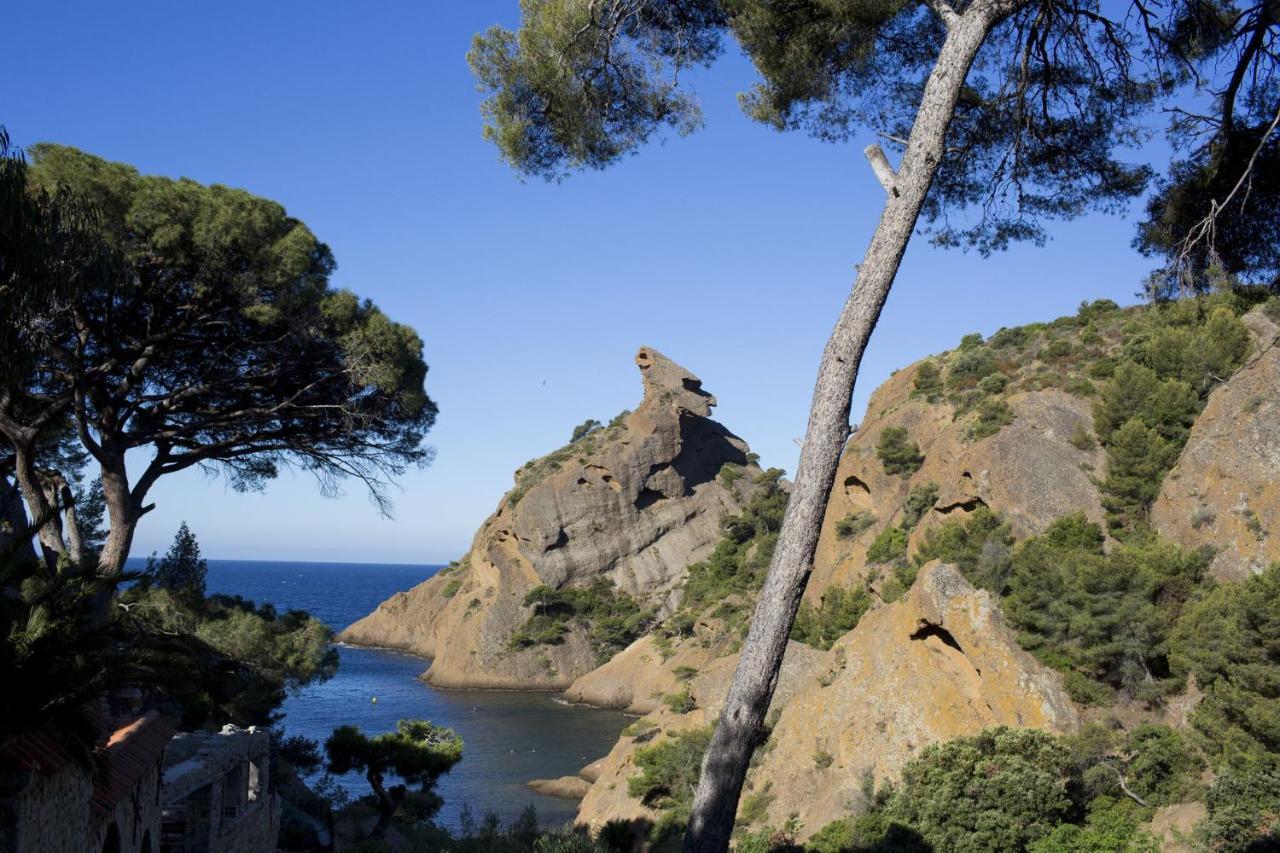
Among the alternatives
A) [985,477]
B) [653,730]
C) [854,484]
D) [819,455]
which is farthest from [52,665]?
[854,484]

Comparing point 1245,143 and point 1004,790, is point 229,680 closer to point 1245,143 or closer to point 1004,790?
point 1004,790

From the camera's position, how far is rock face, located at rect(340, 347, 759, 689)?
67.1m

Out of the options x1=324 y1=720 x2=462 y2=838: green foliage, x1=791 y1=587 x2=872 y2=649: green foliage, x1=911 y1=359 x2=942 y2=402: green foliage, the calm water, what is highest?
x1=911 y1=359 x2=942 y2=402: green foliage

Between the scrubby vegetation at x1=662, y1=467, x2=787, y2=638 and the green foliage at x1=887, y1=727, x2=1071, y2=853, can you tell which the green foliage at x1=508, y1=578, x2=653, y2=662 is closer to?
the scrubby vegetation at x1=662, y1=467, x2=787, y2=638

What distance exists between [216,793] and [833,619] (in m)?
19.4

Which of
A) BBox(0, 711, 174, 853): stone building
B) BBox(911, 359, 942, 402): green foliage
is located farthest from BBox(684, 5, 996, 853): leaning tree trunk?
BBox(911, 359, 942, 402): green foliage

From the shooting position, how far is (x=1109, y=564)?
19.6 metres

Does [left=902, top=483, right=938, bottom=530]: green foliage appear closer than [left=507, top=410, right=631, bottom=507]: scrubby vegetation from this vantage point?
Yes

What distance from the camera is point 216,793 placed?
14.9 meters

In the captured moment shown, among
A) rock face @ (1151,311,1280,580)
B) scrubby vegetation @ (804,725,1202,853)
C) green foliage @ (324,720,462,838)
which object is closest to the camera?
scrubby vegetation @ (804,725,1202,853)

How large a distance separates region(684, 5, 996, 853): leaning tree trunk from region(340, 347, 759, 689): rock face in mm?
61207

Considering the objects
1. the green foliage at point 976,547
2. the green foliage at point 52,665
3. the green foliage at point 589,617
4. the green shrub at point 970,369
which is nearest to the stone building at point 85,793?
the green foliage at point 52,665

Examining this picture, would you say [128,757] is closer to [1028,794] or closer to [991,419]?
[1028,794]

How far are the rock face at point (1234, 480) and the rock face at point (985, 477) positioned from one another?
3750 millimetres
